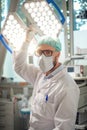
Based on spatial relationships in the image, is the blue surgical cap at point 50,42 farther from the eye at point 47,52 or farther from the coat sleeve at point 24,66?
the coat sleeve at point 24,66

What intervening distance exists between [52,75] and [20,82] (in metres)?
1.33

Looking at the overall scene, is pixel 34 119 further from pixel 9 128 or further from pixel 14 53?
pixel 9 128

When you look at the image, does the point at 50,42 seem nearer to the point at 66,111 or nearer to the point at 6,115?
the point at 66,111

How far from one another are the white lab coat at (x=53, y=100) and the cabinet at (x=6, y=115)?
0.88 m

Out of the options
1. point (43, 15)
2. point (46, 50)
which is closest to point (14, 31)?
point (43, 15)

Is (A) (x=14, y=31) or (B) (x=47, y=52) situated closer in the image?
(B) (x=47, y=52)

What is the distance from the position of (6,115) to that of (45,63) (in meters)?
1.27

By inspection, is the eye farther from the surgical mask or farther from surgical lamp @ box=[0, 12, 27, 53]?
surgical lamp @ box=[0, 12, 27, 53]

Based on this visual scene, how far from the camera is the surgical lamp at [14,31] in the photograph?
8.09 ft

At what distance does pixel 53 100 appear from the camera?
2191 mm

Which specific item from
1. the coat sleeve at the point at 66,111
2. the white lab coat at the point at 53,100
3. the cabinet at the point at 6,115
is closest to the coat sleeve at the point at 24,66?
the white lab coat at the point at 53,100

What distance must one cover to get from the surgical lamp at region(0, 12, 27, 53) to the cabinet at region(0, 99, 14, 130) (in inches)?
37.1

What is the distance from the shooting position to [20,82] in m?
3.54

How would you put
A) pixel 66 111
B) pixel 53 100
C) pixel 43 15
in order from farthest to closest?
1. pixel 43 15
2. pixel 53 100
3. pixel 66 111
